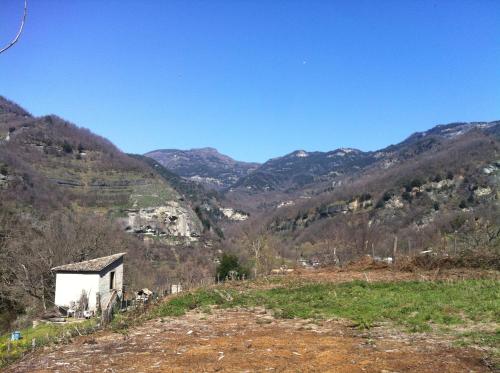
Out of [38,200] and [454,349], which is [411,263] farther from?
[38,200]

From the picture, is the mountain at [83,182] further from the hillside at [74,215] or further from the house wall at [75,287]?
the house wall at [75,287]

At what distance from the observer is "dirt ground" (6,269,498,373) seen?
9320 mm

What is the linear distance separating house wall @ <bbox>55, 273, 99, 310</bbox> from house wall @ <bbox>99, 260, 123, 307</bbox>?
454 mm

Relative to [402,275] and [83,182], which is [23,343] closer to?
[402,275]

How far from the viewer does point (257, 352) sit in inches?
424

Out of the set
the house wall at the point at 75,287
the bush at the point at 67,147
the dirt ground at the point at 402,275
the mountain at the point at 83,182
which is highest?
the bush at the point at 67,147

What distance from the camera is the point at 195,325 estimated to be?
15461mm

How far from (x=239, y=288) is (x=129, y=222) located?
92637 mm

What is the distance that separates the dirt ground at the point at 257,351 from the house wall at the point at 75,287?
689 inches

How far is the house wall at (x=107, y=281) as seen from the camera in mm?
32031

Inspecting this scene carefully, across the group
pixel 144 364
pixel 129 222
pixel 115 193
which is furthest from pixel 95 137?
pixel 144 364

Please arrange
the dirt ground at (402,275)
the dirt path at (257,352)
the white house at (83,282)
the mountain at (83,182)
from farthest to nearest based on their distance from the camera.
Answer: the mountain at (83,182) < the white house at (83,282) < the dirt ground at (402,275) < the dirt path at (257,352)

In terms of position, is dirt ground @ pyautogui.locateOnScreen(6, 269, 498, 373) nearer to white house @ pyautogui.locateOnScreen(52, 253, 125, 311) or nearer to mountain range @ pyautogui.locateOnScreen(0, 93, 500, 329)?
white house @ pyautogui.locateOnScreen(52, 253, 125, 311)

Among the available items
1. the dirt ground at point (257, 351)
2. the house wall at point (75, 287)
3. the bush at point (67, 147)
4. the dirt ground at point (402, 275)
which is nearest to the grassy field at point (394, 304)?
the dirt ground at point (257, 351)
